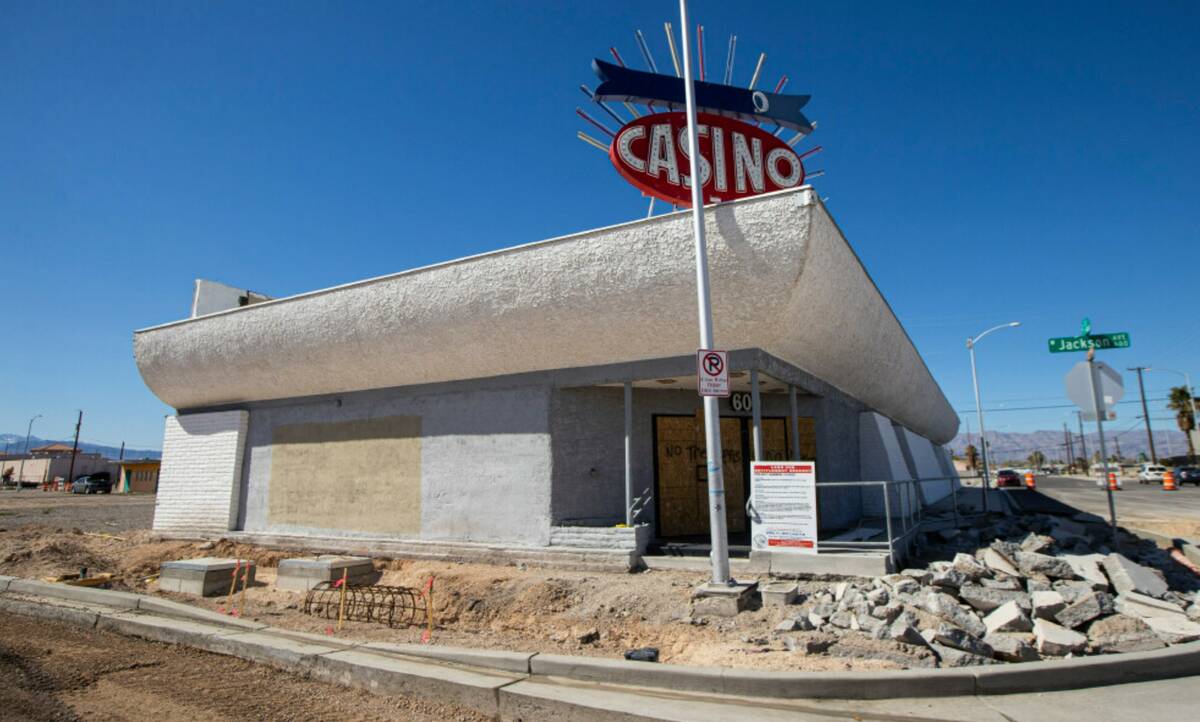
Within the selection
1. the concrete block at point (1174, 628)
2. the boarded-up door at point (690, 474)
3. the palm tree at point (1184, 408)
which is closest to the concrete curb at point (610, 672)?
the concrete block at point (1174, 628)

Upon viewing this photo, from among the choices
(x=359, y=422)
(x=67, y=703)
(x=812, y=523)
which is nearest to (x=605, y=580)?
(x=812, y=523)

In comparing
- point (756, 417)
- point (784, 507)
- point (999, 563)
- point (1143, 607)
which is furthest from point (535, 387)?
point (1143, 607)

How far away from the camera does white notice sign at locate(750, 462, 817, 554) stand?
390 inches

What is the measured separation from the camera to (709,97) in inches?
583

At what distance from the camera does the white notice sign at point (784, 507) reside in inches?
390

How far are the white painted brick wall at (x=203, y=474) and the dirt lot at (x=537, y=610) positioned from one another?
1906mm

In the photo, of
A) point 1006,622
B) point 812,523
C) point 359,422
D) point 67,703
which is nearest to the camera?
point 67,703

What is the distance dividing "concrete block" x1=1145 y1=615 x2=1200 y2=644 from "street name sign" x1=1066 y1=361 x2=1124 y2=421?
366 cm

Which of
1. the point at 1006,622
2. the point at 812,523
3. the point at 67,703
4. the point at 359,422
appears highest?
the point at 359,422

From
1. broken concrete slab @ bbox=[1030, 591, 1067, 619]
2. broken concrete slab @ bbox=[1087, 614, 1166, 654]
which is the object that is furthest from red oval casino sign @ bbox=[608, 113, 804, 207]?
broken concrete slab @ bbox=[1087, 614, 1166, 654]

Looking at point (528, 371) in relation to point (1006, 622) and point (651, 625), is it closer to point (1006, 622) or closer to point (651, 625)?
point (651, 625)

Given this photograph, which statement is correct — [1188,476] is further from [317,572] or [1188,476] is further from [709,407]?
[317,572]

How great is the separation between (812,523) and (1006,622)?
303cm

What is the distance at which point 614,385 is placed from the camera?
1373 cm
